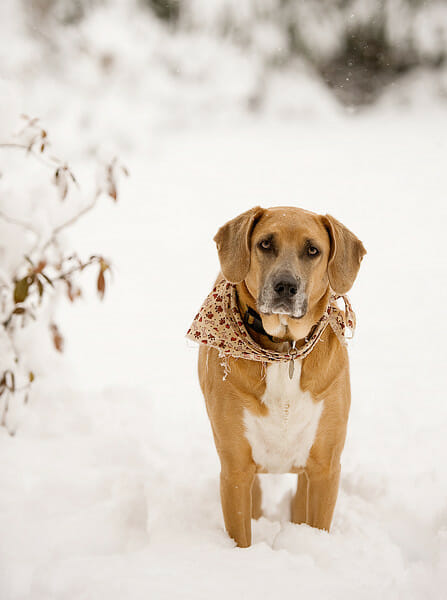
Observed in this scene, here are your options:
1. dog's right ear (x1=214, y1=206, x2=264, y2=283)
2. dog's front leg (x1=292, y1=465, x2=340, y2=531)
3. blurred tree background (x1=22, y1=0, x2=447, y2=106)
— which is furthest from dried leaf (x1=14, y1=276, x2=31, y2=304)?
blurred tree background (x1=22, y1=0, x2=447, y2=106)

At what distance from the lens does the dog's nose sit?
5.90 ft

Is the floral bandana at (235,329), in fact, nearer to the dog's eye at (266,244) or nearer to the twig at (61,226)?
the dog's eye at (266,244)

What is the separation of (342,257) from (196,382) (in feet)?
7.28

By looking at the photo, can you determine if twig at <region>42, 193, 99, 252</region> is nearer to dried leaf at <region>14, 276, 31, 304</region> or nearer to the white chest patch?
dried leaf at <region>14, 276, 31, 304</region>

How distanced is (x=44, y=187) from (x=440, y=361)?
3101 mm

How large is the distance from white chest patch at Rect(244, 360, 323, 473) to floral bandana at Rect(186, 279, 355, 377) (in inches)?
3.3

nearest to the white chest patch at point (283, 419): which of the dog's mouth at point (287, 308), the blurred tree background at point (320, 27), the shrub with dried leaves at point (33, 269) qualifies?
the dog's mouth at point (287, 308)

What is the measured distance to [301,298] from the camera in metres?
1.83

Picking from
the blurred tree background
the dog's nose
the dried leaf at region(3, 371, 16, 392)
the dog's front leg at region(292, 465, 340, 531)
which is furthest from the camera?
the blurred tree background

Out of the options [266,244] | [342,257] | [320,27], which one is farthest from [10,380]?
[320,27]

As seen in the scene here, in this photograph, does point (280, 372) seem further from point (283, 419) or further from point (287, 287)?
point (287, 287)

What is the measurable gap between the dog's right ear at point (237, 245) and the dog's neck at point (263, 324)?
4.2 inches

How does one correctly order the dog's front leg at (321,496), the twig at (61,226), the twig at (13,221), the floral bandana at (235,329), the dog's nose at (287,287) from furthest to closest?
the twig at (61,226) < the twig at (13,221) < the dog's front leg at (321,496) < the floral bandana at (235,329) < the dog's nose at (287,287)

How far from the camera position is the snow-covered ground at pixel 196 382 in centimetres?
189
